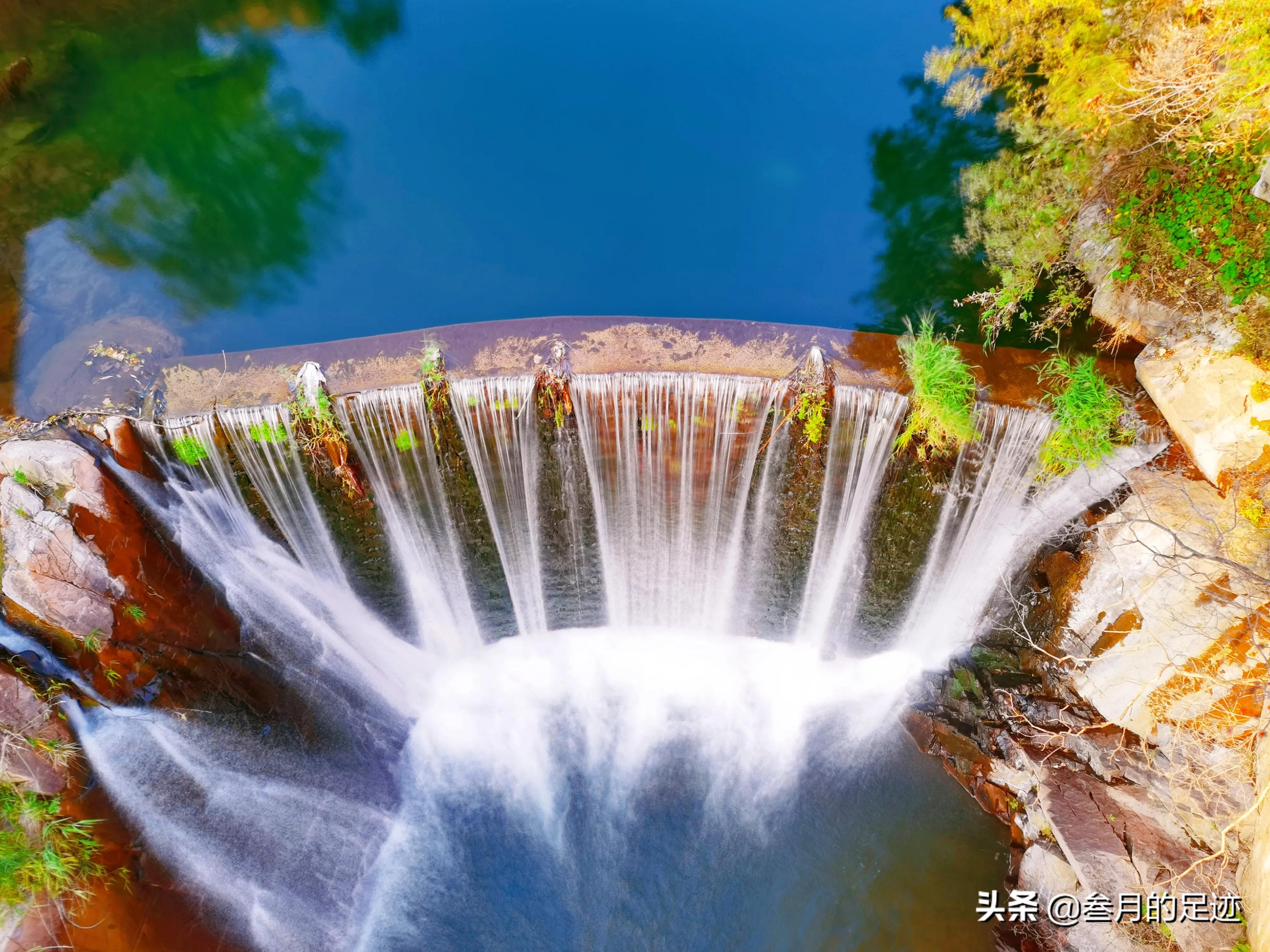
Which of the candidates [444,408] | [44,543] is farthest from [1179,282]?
[44,543]

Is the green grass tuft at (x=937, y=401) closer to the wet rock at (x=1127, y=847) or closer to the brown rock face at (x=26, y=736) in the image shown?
the wet rock at (x=1127, y=847)

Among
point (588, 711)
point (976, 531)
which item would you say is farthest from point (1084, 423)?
point (588, 711)

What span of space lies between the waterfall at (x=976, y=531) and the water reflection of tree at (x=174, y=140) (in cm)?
717

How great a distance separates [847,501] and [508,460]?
3.20m

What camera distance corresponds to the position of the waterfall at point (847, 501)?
5938 millimetres

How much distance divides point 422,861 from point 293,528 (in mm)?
3610

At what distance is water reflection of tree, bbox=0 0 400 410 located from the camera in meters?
7.41

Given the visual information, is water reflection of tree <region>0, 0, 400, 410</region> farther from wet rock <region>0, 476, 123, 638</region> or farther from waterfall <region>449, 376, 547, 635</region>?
waterfall <region>449, 376, 547, 635</region>

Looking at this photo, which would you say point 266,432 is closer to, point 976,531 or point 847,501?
point 847,501

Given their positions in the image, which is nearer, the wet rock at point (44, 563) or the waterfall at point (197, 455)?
the wet rock at point (44, 563)

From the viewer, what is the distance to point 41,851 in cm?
507

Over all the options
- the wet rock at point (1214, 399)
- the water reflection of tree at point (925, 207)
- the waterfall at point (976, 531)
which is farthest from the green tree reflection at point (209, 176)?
the wet rock at point (1214, 399)

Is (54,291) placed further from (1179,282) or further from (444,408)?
(1179,282)

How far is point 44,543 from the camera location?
5406 millimetres
